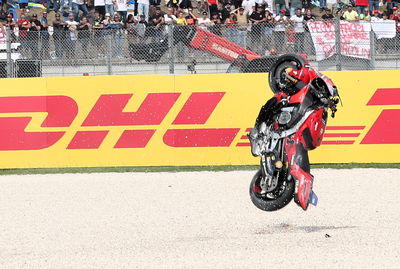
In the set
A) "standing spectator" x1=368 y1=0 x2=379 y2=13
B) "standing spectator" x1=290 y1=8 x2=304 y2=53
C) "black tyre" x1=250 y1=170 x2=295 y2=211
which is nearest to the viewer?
"black tyre" x1=250 y1=170 x2=295 y2=211

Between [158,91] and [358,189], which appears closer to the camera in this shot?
[358,189]

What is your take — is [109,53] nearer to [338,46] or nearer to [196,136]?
[196,136]

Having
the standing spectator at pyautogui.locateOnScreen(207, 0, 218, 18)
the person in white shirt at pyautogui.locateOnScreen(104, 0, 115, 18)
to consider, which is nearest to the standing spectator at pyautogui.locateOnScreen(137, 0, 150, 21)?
the person in white shirt at pyautogui.locateOnScreen(104, 0, 115, 18)

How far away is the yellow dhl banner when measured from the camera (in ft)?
54.0

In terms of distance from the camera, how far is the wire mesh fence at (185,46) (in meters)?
16.8

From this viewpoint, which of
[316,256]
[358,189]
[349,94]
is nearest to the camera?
[316,256]

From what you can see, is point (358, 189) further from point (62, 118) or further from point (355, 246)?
point (62, 118)

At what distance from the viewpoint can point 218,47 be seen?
17344 millimetres

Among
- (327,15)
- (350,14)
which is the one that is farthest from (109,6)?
(350,14)

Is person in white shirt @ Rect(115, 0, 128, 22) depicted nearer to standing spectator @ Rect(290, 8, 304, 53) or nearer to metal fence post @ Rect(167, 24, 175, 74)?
metal fence post @ Rect(167, 24, 175, 74)

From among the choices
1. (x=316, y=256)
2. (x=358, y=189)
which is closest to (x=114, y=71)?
(x=358, y=189)

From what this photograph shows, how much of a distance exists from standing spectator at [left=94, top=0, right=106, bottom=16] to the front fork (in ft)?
45.6

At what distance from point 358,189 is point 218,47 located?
471cm

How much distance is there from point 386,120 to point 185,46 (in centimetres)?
402
